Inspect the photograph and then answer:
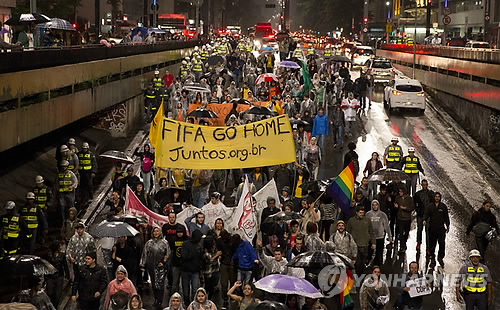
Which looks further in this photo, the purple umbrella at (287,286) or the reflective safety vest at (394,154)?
the reflective safety vest at (394,154)

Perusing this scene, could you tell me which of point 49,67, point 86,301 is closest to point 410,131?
point 49,67

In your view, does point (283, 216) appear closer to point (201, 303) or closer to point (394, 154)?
point (201, 303)

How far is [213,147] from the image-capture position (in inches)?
675

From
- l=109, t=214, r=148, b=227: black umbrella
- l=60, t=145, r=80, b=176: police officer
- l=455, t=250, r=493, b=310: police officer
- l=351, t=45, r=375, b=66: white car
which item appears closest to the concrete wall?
l=60, t=145, r=80, b=176: police officer

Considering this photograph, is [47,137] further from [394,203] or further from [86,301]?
[86,301]

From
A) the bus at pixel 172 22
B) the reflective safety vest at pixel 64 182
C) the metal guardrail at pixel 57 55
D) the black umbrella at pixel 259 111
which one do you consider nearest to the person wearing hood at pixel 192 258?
the reflective safety vest at pixel 64 182

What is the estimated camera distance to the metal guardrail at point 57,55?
21.3 m

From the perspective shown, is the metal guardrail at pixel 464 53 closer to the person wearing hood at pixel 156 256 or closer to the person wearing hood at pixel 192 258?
the person wearing hood at pixel 192 258

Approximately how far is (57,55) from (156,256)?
12880 mm

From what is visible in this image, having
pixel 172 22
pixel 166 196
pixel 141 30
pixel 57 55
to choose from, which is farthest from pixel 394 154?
pixel 172 22

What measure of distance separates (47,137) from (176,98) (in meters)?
4.78

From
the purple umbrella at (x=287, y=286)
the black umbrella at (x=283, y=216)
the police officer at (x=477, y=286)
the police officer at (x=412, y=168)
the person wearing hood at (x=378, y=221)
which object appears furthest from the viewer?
the police officer at (x=412, y=168)

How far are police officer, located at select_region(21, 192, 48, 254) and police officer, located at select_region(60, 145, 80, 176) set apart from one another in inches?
135

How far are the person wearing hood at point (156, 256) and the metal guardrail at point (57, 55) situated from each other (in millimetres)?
7779
